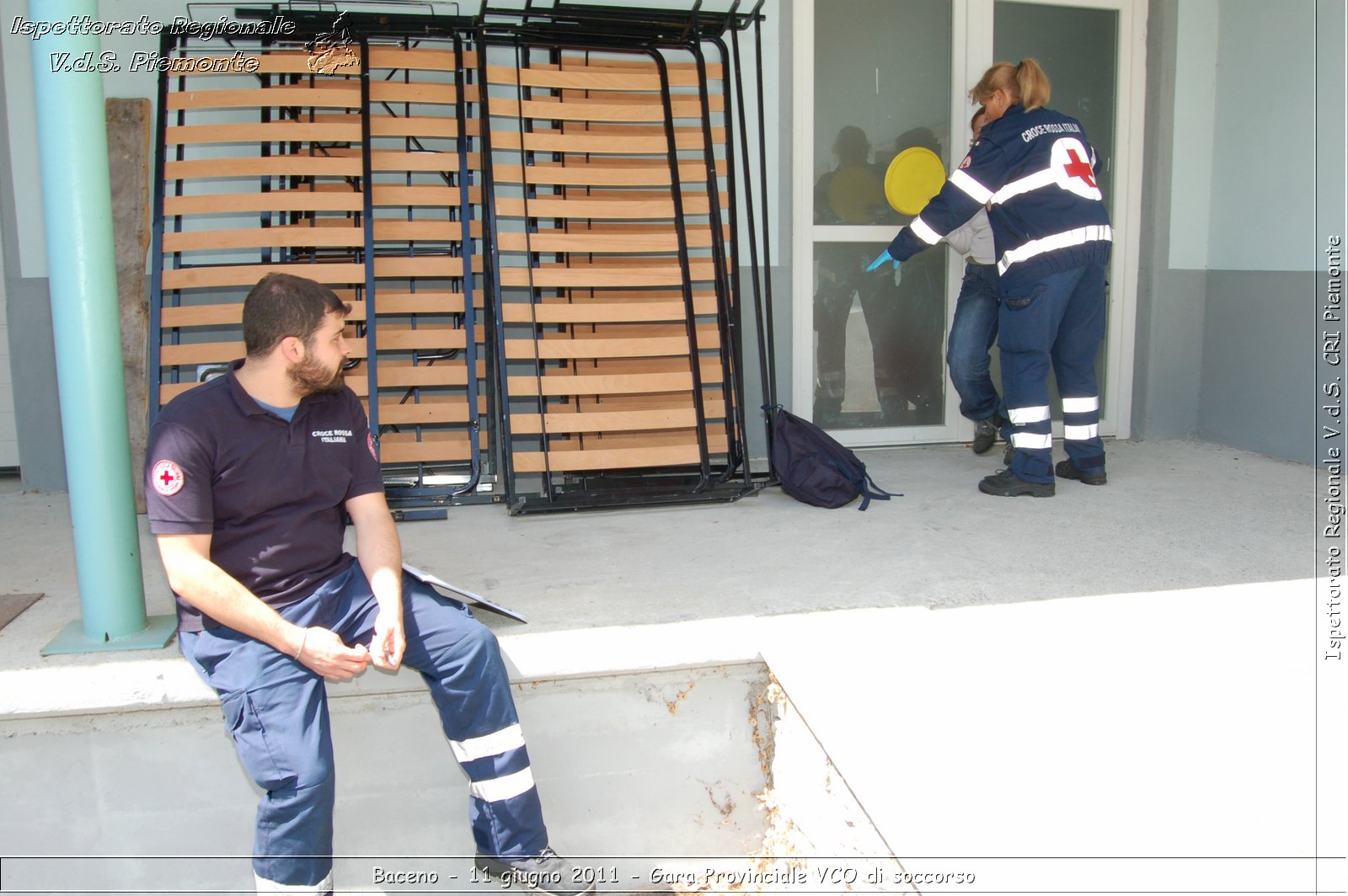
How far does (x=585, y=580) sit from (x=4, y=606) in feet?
5.95

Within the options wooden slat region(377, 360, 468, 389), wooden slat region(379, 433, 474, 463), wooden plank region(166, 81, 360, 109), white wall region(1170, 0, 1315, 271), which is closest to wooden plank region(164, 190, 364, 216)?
wooden plank region(166, 81, 360, 109)

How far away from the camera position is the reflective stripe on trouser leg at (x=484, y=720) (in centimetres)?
247

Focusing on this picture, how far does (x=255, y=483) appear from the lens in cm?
237

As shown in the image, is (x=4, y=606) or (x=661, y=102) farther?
(x=661, y=102)

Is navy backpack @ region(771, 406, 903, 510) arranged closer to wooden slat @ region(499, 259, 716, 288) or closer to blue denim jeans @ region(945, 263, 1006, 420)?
wooden slat @ region(499, 259, 716, 288)

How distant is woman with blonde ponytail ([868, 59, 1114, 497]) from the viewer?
4422 mm

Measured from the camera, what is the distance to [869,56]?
536cm

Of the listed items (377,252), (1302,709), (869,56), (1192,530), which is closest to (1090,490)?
(1192,530)

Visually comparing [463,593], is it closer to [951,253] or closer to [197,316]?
[197,316]

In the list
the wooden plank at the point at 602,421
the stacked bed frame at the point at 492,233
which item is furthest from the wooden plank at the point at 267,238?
the wooden plank at the point at 602,421

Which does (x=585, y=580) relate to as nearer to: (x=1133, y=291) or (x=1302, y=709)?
(x=1302, y=709)

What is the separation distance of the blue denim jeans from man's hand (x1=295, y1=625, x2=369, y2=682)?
358 cm

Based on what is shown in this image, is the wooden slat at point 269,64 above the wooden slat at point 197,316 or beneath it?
above

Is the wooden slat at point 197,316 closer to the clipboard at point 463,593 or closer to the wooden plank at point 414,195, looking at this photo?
the wooden plank at point 414,195
